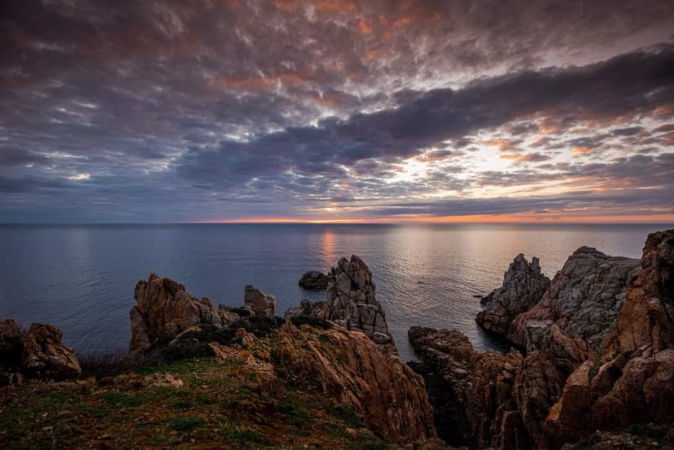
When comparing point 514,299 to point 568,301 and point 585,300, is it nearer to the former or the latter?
point 568,301

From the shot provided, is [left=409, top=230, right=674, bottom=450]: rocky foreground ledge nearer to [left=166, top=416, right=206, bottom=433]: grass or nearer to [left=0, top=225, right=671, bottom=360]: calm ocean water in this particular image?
[left=166, top=416, right=206, bottom=433]: grass

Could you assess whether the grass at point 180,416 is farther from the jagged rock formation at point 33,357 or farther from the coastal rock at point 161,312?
the coastal rock at point 161,312

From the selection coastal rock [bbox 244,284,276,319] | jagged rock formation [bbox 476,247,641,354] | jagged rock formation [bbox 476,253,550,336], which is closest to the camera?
jagged rock formation [bbox 476,247,641,354]

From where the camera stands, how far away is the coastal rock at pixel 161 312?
130 ft

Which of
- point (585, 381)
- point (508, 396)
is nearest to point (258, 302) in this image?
point (508, 396)

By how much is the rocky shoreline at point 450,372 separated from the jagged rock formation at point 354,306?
9.35 meters

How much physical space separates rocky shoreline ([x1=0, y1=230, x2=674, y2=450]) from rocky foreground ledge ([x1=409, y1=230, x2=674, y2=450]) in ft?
0.26

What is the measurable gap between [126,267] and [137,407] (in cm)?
13883

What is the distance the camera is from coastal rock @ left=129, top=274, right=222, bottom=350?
3959cm

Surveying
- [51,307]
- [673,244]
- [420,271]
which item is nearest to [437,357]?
[673,244]

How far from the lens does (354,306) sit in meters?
60.4

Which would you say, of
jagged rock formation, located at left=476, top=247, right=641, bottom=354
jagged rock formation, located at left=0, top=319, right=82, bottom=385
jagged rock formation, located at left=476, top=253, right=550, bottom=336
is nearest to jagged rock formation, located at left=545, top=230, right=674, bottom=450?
jagged rock formation, located at left=476, top=247, right=641, bottom=354

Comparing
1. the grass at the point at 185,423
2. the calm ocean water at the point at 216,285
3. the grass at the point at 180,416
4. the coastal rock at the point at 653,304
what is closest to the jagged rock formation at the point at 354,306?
the calm ocean water at the point at 216,285

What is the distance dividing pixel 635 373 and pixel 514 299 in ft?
215
